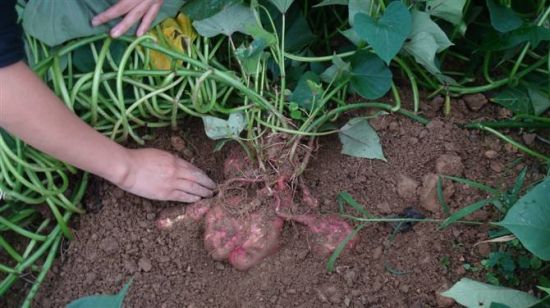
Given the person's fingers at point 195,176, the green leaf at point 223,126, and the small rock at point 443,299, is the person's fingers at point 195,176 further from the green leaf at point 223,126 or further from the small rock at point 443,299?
the small rock at point 443,299

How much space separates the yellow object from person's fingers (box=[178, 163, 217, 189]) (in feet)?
0.68

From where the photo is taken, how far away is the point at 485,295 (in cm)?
109

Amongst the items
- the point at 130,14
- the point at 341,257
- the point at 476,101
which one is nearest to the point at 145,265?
the point at 341,257

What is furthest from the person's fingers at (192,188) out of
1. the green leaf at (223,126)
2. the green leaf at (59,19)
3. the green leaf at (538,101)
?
the green leaf at (538,101)

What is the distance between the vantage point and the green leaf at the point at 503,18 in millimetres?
1252

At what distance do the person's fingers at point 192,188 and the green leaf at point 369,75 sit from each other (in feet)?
1.18

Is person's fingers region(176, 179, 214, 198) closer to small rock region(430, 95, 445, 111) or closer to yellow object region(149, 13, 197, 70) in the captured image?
yellow object region(149, 13, 197, 70)

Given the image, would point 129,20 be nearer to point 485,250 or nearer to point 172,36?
point 172,36

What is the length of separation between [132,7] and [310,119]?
0.40 m

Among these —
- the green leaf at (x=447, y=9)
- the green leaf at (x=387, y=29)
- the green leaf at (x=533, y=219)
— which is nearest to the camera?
the green leaf at (x=533, y=219)

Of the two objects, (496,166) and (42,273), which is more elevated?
(496,166)

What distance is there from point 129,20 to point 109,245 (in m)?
0.44

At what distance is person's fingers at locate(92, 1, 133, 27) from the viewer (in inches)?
50.0

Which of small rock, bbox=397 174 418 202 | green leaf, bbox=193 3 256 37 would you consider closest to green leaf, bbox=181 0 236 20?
green leaf, bbox=193 3 256 37
